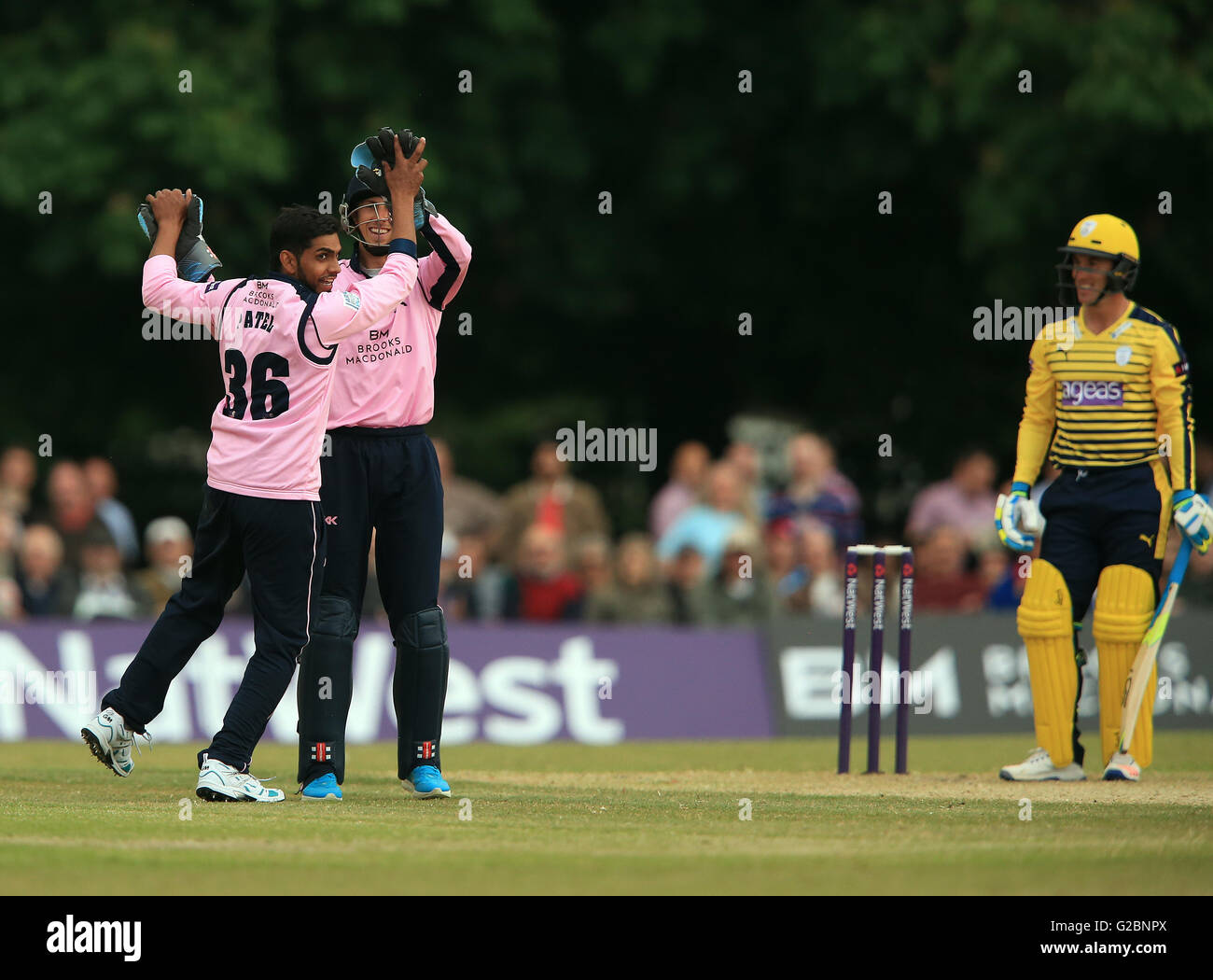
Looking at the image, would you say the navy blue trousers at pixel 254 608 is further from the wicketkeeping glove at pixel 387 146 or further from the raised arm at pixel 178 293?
the wicketkeeping glove at pixel 387 146

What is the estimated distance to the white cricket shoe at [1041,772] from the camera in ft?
33.7

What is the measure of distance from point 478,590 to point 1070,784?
6.70 m

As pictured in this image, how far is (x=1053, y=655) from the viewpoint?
1030 centimetres

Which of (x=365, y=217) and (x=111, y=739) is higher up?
(x=365, y=217)

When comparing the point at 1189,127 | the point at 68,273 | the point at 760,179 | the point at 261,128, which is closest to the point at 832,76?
the point at 760,179

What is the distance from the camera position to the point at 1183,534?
10.4 m

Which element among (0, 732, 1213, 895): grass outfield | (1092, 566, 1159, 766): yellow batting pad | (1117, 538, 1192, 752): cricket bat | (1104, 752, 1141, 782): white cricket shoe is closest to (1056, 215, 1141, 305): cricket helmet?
(1092, 566, 1159, 766): yellow batting pad

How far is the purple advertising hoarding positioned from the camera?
14.1 metres

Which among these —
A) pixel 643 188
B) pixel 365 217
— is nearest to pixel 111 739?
pixel 365 217

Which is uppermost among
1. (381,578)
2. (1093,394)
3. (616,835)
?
(1093,394)

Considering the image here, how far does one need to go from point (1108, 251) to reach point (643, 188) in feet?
32.6

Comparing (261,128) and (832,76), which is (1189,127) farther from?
(261,128)

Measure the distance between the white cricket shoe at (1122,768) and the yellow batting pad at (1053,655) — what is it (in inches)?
8.4
